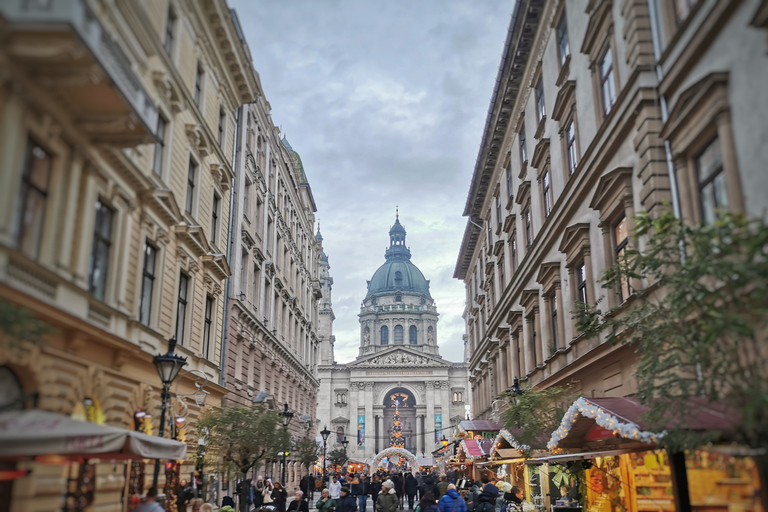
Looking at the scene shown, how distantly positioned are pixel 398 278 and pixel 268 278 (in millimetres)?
106944

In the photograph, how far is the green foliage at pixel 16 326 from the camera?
8.35 m

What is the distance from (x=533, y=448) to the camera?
66.9ft

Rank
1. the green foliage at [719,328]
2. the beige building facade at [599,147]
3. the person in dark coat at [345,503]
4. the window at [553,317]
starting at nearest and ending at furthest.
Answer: the green foliage at [719,328], the beige building facade at [599,147], the person in dark coat at [345,503], the window at [553,317]

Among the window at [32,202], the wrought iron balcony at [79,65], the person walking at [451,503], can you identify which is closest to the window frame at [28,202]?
the window at [32,202]

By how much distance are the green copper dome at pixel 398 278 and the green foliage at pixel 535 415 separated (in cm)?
11706

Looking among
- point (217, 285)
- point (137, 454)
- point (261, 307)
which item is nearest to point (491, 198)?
point (261, 307)

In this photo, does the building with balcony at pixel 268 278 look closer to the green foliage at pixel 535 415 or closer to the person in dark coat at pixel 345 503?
the person in dark coat at pixel 345 503

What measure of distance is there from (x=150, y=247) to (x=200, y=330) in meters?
4.82

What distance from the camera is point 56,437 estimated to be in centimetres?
848

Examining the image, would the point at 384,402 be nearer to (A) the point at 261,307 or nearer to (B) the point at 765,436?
(A) the point at 261,307

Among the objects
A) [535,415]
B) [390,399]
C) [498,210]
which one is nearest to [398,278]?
[390,399]

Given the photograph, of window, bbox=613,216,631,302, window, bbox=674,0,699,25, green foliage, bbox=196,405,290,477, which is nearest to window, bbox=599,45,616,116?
window, bbox=613,216,631,302

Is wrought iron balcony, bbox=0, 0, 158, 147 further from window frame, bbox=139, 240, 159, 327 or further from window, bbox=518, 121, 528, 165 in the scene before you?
window, bbox=518, 121, 528, 165

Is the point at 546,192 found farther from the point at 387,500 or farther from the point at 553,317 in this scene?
the point at 387,500
